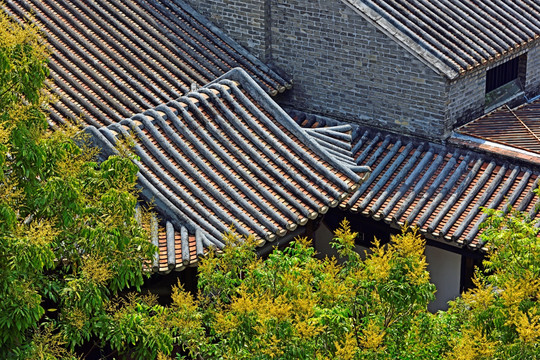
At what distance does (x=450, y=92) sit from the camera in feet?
57.8

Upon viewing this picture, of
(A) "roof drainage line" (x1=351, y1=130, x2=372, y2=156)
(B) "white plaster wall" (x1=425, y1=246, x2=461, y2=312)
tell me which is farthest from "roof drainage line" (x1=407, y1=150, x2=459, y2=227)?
(A) "roof drainage line" (x1=351, y1=130, x2=372, y2=156)

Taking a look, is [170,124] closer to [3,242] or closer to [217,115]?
[217,115]

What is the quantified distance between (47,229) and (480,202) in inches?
348

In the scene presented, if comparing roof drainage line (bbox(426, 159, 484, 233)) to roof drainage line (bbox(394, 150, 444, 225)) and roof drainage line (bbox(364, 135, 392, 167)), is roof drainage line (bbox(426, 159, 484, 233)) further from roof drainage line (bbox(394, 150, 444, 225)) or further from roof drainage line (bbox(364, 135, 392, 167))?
roof drainage line (bbox(364, 135, 392, 167))

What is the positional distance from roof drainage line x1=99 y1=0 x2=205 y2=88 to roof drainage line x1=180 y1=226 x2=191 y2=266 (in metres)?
4.99

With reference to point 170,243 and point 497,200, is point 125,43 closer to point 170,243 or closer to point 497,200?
point 170,243

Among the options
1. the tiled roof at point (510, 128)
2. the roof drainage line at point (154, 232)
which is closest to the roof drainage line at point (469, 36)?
the tiled roof at point (510, 128)

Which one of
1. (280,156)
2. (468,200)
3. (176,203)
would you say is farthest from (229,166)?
(468,200)

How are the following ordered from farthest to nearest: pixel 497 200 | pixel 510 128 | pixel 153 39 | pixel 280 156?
pixel 153 39, pixel 510 128, pixel 497 200, pixel 280 156

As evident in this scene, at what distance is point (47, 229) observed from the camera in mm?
Answer: 9492

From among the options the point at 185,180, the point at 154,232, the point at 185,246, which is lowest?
the point at 185,246

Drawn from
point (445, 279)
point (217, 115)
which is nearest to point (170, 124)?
point (217, 115)

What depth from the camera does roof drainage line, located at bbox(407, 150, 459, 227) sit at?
16469 mm

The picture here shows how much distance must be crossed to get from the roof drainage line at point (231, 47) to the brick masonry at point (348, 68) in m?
0.14
